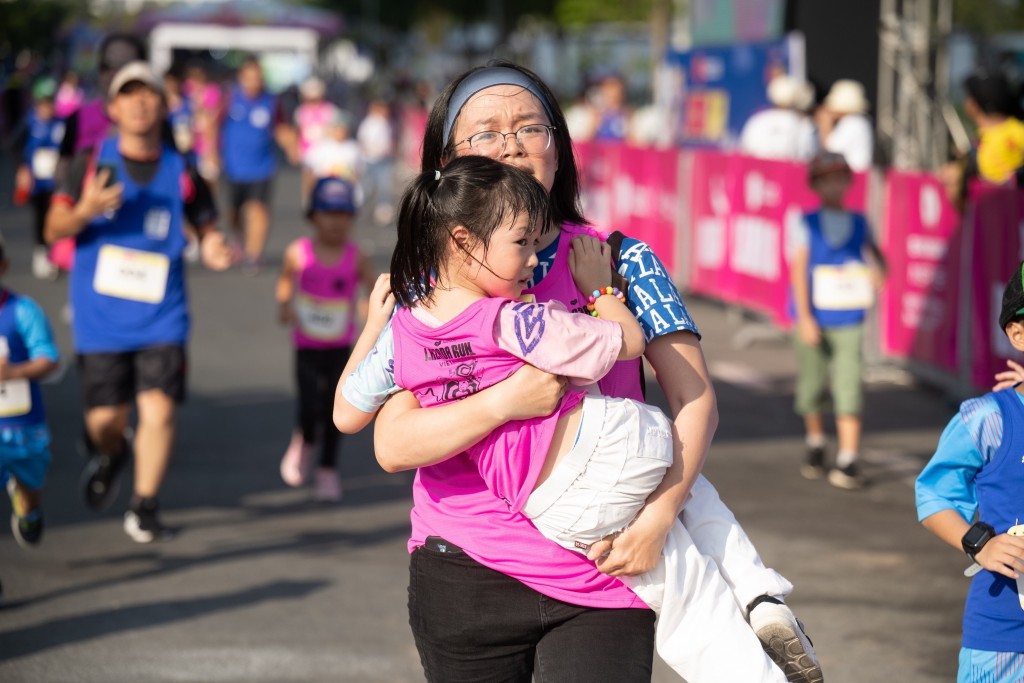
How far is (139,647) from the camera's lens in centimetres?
523

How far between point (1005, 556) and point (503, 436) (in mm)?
1131

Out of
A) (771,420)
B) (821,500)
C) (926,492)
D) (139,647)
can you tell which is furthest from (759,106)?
(926,492)

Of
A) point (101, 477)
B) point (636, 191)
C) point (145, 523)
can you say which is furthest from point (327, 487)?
point (636, 191)

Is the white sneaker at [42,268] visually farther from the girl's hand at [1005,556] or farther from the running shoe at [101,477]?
the girl's hand at [1005,556]

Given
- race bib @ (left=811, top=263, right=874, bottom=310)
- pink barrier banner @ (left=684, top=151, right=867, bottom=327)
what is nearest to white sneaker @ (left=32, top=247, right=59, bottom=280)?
pink barrier banner @ (left=684, top=151, right=867, bottom=327)

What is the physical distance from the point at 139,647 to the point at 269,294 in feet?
31.7

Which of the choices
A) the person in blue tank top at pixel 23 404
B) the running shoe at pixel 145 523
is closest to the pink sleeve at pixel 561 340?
the person in blue tank top at pixel 23 404

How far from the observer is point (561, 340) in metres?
2.60

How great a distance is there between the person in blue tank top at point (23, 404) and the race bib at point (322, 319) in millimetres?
1847

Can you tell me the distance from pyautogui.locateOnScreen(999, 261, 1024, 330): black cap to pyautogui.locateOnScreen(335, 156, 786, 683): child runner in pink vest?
985 mm

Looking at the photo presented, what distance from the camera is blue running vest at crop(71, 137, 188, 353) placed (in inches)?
251

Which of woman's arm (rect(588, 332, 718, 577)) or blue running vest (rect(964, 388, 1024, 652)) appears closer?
woman's arm (rect(588, 332, 718, 577))

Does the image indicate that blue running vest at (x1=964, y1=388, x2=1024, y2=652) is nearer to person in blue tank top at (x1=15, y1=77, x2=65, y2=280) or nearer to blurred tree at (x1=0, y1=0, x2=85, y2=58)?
person in blue tank top at (x1=15, y1=77, x2=65, y2=280)

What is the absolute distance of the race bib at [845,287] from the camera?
7.78 m
